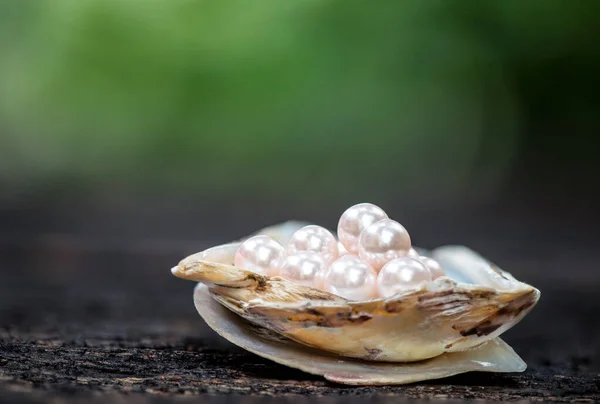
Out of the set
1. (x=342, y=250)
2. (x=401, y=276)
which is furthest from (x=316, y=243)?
(x=401, y=276)

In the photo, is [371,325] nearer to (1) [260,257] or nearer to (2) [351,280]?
(2) [351,280]

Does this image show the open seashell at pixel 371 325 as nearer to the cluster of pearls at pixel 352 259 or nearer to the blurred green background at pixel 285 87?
the cluster of pearls at pixel 352 259

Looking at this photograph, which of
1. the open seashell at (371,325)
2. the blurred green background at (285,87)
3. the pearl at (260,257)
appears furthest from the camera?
the blurred green background at (285,87)

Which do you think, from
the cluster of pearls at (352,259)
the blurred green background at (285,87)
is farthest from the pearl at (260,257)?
the blurred green background at (285,87)

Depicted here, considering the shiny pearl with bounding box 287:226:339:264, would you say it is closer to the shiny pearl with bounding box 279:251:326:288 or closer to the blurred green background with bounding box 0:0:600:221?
the shiny pearl with bounding box 279:251:326:288

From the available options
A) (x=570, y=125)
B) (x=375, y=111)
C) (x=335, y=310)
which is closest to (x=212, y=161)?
(x=375, y=111)
